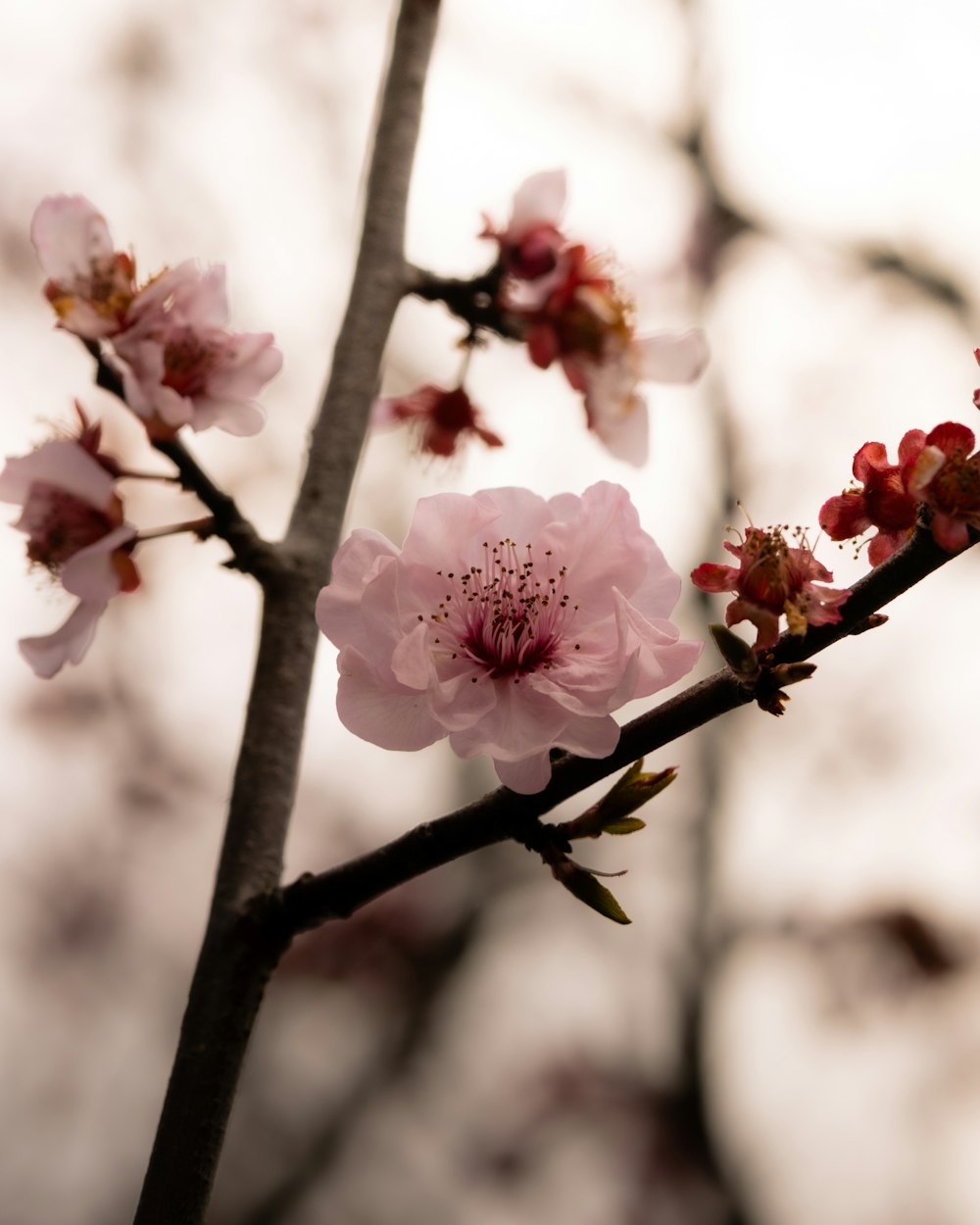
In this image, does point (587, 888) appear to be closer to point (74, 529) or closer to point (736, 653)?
point (736, 653)

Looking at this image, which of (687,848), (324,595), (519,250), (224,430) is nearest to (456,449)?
(519,250)

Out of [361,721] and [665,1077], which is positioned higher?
[361,721]

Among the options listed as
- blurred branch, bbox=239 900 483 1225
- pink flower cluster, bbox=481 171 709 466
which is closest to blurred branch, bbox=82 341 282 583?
pink flower cluster, bbox=481 171 709 466

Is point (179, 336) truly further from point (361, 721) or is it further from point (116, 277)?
point (361, 721)

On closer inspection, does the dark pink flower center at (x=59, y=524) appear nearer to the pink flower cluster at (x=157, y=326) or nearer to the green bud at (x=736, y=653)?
the pink flower cluster at (x=157, y=326)

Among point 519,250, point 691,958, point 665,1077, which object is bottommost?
point 665,1077

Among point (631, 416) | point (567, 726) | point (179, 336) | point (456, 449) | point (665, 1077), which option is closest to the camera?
point (567, 726)

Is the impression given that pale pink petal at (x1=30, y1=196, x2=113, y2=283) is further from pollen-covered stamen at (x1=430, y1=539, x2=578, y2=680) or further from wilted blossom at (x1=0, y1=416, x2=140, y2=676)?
pollen-covered stamen at (x1=430, y1=539, x2=578, y2=680)
